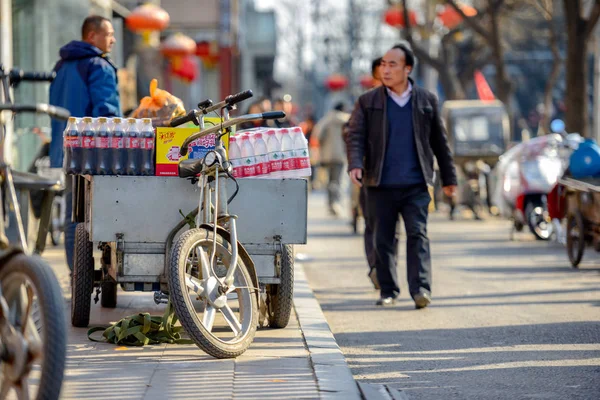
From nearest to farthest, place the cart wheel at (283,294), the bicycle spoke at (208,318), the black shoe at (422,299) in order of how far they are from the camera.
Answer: the bicycle spoke at (208,318) < the cart wheel at (283,294) < the black shoe at (422,299)

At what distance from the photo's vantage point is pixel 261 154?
7.73m

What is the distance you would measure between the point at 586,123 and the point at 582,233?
849cm

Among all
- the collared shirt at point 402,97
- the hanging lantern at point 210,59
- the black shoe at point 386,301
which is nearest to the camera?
the collared shirt at point 402,97

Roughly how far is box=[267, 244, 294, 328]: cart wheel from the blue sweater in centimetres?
208

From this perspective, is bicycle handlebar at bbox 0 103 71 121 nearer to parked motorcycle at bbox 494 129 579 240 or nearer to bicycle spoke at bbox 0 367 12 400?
bicycle spoke at bbox 0 367 12 400

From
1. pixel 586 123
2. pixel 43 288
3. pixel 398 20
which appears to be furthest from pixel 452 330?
pixel 398 20

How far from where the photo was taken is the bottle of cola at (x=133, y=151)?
25.1ft

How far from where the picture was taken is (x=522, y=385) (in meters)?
6.58

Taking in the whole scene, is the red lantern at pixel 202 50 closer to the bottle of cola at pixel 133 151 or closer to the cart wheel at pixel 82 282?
the cart wheel at pixel 82 282

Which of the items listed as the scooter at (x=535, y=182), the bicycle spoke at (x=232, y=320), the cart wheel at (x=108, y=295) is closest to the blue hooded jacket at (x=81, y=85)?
the cart wheel at (x=108, y=295)

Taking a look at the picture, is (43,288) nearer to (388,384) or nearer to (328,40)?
(388,384)

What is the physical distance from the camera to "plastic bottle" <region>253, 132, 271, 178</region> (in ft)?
25.3

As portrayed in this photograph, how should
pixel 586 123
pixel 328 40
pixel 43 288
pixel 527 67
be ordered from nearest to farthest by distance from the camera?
A: pixel 43 288 → pixel 586 123 → pixel 527 67 → pixel 328 40

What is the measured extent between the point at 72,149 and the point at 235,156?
37.3 inches
